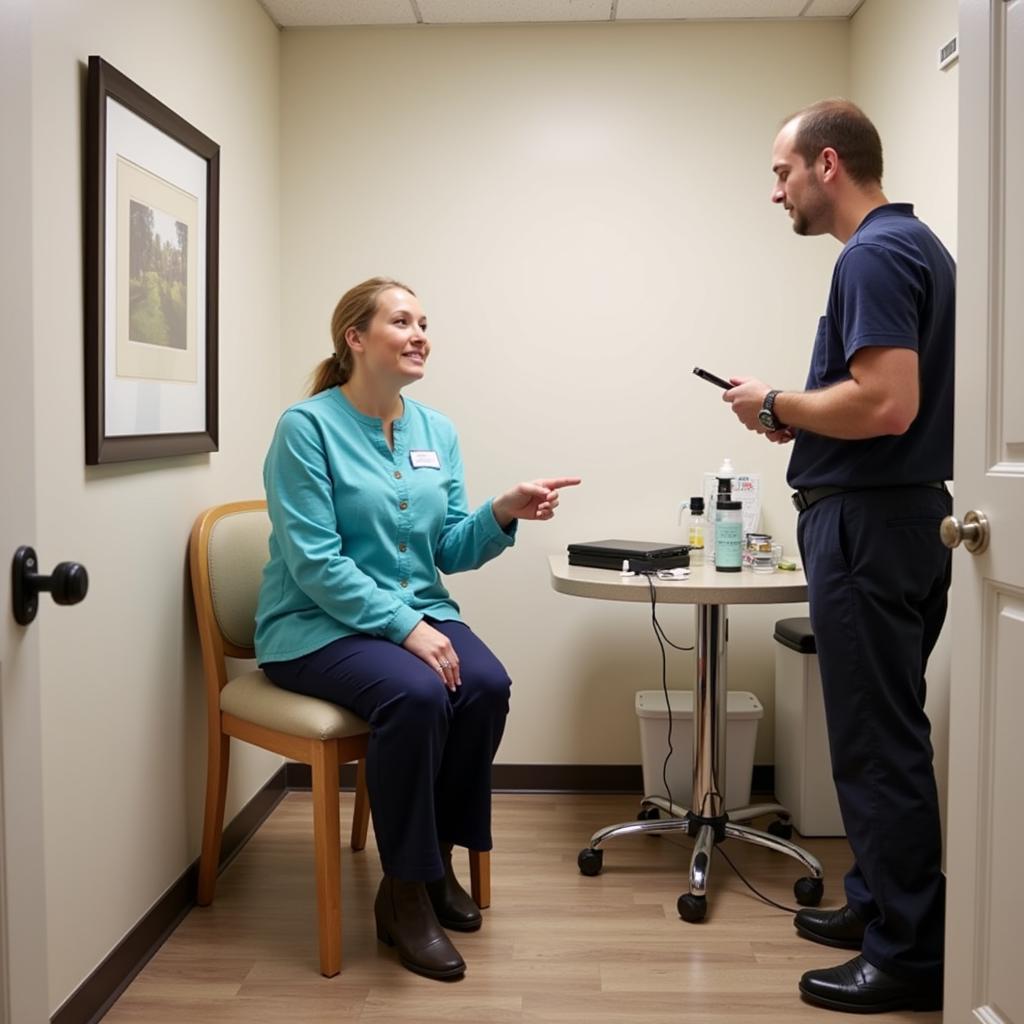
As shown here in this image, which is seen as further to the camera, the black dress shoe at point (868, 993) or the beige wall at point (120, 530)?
the black dress shoe at point (868, 993)

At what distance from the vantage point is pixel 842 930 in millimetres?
2355

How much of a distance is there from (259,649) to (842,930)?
4.59 ft

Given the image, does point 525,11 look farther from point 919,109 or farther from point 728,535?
point 728,535

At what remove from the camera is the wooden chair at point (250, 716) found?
7.35 ft

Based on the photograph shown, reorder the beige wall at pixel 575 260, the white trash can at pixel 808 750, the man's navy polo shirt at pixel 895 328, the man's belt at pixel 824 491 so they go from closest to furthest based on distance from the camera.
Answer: the man's navy polo shirt at pixel 895 328
the man's belt at pixel 824 491
the white trash can at pixel 808 750
the beige wall at pixel 575 260

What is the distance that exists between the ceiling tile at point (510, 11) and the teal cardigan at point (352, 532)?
1.32 meters

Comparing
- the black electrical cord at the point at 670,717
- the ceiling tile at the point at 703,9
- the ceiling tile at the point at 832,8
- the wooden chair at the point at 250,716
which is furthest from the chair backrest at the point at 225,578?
the ceiling tile at the point at 832,8

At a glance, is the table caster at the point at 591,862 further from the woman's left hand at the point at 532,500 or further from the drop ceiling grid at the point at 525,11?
the drop ceiling grid at the point at 525,11

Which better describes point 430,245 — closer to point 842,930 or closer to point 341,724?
point 341,724

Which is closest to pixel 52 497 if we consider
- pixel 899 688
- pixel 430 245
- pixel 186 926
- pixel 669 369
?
pixel 186 926

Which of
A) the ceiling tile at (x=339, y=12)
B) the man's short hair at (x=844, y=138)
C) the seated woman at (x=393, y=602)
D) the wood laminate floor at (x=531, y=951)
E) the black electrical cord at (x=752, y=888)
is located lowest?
the wood laminate floor at (x=531, y=951)

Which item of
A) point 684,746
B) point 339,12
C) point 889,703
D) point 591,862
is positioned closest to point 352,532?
point 591,862

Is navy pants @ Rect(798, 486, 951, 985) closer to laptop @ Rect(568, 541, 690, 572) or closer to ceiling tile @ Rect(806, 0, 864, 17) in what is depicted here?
laptop @ Rect(568, 541, 690, 572)

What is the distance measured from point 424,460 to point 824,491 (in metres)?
0.93
